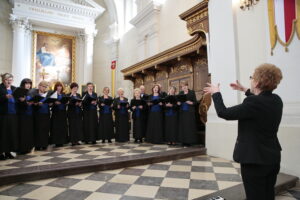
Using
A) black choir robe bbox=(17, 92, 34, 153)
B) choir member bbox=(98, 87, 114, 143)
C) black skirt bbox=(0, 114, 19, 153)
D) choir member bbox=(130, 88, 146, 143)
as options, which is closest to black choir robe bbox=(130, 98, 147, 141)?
choir member bbox=(130, 88, 146, 143)

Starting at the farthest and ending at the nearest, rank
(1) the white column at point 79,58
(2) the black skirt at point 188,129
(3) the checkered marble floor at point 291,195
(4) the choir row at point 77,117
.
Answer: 1. (1) the white column at point 79,58
2. (2) the black skirt at point 188,129
3. (4) the choir row at point 77,117
4. (3) the checkered marble floor at point 291,195

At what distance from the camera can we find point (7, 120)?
3.96 metres

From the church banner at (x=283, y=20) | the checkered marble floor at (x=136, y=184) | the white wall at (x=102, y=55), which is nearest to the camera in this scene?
the checkered marble floor at (x=136, y=184)

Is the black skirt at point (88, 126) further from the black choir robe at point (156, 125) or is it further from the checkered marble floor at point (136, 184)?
the checkered marble floor at point (136, 184)

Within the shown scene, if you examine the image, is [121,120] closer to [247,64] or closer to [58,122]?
[58,122]

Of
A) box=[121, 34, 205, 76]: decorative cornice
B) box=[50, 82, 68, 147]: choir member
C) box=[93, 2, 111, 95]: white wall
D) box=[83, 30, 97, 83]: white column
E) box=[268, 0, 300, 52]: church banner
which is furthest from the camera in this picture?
box=[93, 2, 111, 95]: white wall

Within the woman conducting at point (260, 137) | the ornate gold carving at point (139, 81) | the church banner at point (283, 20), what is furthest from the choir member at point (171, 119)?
the ornate gold carving at point (139, 81)

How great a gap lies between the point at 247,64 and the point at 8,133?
456 cm

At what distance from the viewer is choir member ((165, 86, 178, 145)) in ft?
17.6

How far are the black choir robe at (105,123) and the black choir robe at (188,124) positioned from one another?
2.02 meters

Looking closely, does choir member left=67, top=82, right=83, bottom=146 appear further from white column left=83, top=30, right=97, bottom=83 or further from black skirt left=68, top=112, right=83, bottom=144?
white column left=83, top=30, right=97, bottom=83

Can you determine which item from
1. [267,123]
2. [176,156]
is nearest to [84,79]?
[176,156]

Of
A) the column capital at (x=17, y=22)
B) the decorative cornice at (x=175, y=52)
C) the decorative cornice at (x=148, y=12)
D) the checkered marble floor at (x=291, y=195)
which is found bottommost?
the checkered marble floor at (x=291, y=195)

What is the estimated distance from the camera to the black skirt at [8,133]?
387 centimetres
